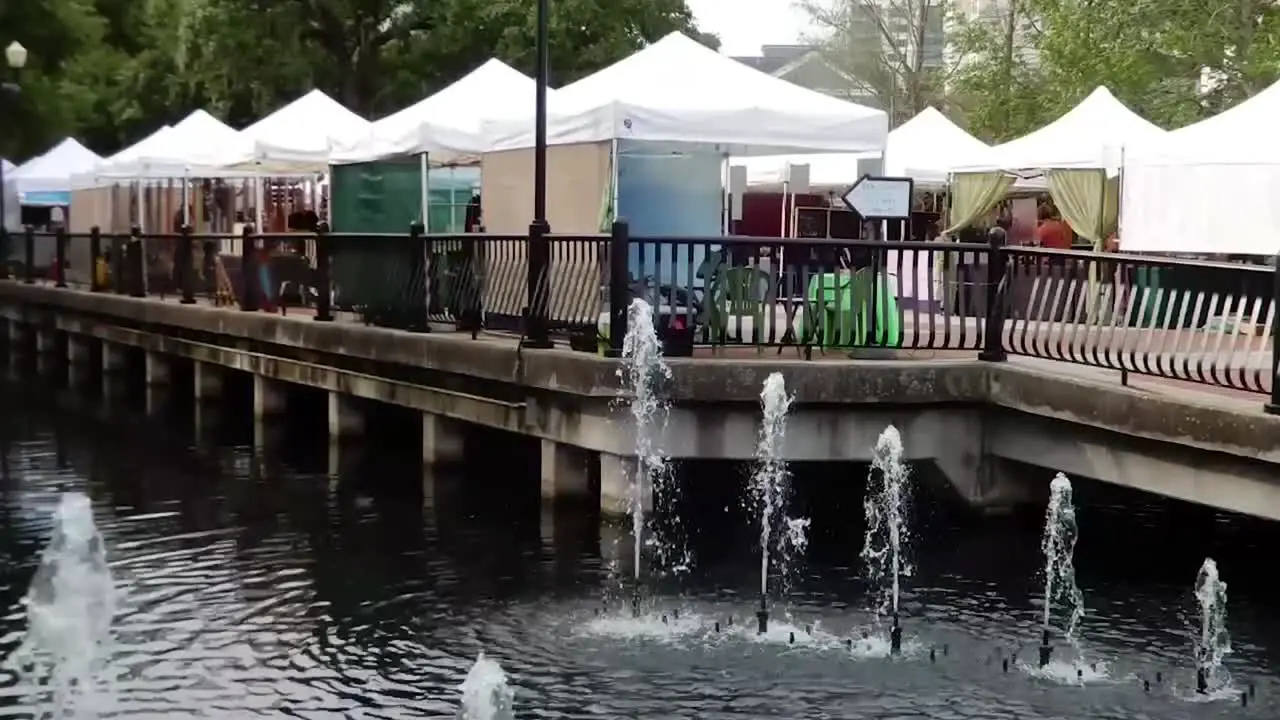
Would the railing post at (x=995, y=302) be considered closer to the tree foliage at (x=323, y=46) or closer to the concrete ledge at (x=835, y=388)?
the concrete ledge at (x=835, y=388)

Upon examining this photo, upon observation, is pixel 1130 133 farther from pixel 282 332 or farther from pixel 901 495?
pixel 282 332

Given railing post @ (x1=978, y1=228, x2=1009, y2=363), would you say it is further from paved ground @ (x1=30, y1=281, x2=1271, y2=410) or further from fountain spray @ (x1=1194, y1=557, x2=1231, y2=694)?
fountain spray @ (x1=1194, y1=557, x2=1231, y2=694)

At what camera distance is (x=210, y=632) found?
10539mm

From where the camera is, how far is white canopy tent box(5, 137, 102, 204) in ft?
114

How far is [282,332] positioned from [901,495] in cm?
822

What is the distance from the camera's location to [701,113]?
609 inches

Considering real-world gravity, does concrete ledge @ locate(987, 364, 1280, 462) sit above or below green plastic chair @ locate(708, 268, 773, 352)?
below

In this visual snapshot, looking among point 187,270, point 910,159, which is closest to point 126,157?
point 187,270

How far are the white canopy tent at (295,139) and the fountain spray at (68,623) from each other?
1010 centimetres

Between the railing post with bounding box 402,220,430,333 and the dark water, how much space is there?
5.15ft

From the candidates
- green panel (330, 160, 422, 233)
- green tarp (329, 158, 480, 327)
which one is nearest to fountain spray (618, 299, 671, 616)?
green tarp (329, 158, 480, 327)

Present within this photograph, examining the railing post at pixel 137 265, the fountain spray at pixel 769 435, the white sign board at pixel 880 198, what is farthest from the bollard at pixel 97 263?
the fountain spray at pixel 769 435

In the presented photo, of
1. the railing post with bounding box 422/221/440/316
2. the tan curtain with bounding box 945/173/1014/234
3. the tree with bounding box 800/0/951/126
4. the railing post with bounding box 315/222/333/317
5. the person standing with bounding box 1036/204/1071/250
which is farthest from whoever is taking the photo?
the tree with bounding box 800/0/951/126

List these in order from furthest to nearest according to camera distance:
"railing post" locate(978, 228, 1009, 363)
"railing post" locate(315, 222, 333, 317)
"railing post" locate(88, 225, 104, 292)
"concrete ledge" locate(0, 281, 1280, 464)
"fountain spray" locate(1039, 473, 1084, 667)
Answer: "railing post" locate(88, 225, 104, 292), "railing post" locate(315, 222, 333, 317), "railing post" locate(978, 228, 1009, 363), "concrete ledge" locate(0, 281, 1280, 464), "fountain spray" locate(1039, 473, 1084, 667)
